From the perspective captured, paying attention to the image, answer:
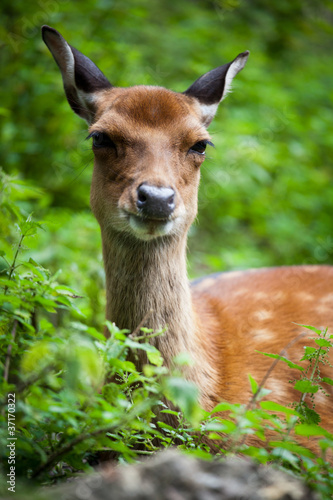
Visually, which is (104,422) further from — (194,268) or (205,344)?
(194,268)

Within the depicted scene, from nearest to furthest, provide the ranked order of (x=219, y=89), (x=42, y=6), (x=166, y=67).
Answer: (x=219, y=89) → (x=42, y=6) → (x=166, y=67)

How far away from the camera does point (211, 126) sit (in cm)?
796

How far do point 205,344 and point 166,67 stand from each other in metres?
6.49

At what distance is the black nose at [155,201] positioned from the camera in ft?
9.30

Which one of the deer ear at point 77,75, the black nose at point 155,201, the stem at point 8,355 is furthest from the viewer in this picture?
the deer ear at point 77,75

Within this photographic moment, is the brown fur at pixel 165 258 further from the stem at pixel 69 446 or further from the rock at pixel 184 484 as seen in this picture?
the rock at pixel 184 484

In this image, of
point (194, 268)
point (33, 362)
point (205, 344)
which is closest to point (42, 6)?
point (194, 268)

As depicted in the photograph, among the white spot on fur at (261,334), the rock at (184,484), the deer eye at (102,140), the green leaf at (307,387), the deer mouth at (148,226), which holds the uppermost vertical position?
the deer eye at (102,140)

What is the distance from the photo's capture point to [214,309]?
4.02 meters

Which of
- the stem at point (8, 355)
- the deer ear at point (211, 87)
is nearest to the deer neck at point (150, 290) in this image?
the stem at point (8, 355)

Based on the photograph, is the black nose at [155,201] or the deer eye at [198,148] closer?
the black nose at [155,201]

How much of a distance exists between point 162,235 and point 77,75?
1.51m

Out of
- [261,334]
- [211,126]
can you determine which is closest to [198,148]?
[261,334]

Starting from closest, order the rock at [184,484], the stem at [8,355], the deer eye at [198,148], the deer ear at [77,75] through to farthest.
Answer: the rock at [184,484] < the stem at [8,355] < the deer eye at [198,148] < the deer ear at [77,75]
